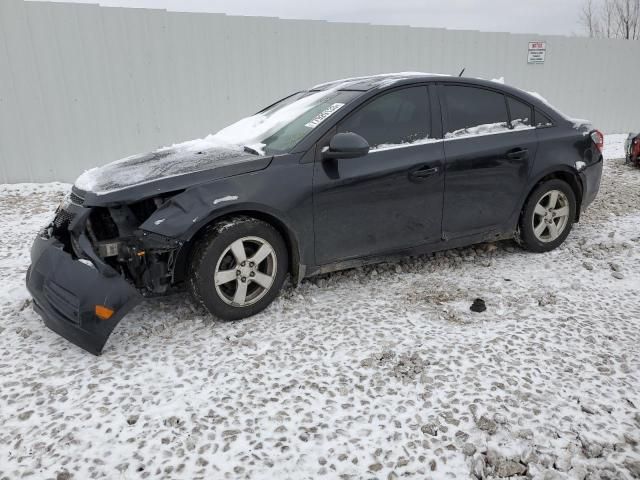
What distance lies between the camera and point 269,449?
2.15m

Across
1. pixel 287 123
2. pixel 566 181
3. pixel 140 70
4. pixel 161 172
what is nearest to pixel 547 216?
pixel 566 181

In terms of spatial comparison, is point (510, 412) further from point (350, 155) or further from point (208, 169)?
point (208, 169)

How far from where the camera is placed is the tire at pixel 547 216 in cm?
425

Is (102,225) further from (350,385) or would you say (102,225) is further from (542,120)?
(542,120)

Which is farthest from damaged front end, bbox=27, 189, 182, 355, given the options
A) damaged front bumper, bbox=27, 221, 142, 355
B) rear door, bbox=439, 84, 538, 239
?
rear door, bbox=439, 84, 538, 239

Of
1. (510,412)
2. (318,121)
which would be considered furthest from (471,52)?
(510,412)

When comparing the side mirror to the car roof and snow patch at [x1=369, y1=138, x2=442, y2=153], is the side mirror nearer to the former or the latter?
snow patch at [x1=369, y1=138, x2=442, y2=153]

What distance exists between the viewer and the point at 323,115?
3.51 m

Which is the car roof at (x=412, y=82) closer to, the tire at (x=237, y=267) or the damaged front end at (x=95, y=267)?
the tire at (x=237, y=267)

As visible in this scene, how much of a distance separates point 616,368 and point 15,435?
315 cm

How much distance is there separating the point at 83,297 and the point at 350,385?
1603mm

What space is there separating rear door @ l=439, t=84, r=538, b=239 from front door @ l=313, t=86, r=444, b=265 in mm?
150

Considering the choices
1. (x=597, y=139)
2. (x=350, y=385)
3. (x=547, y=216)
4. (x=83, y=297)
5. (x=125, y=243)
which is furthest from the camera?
(x=597, y=139)

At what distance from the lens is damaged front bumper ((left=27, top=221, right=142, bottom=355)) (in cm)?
274
